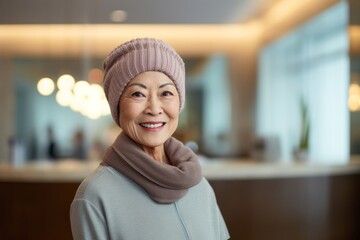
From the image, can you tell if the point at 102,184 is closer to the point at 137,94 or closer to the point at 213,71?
the point at 137,94

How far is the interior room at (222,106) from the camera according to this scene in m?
3.48

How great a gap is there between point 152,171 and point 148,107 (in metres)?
0.13

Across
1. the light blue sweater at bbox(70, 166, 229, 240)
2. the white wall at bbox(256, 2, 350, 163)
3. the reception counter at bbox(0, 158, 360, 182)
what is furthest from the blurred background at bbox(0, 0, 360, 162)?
the light blue sweater at bbox(70, 166, 229, 240)

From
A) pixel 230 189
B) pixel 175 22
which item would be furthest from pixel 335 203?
pixel 175 22

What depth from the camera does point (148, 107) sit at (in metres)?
1.02

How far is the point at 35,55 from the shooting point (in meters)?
5.49

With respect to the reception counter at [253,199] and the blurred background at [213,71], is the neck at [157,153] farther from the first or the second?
the blurred background at [213,71]

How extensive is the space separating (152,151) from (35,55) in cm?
474

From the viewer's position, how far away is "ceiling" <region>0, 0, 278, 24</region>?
159 inches

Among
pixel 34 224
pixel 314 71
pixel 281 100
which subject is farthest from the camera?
pixel 281 100

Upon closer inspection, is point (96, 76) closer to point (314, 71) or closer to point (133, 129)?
point (314, 71)

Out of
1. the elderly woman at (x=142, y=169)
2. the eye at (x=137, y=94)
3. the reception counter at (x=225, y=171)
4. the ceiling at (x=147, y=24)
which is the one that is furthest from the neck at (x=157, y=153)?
the ceiling at (x=147, y=24)

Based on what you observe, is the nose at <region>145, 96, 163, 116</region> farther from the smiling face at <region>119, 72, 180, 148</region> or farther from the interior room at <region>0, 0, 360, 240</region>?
the interior room at <region>0, 0, 360, 240</region>

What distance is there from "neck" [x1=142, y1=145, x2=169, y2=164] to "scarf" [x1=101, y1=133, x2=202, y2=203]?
0.02 meters
